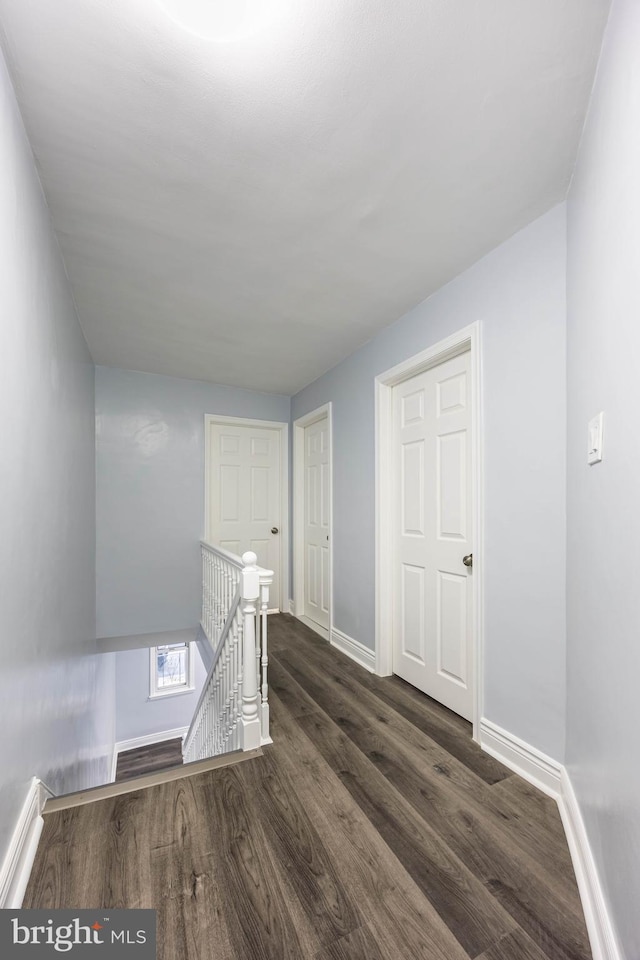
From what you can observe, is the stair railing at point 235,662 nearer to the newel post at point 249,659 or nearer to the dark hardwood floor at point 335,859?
the newel post at point 249,659

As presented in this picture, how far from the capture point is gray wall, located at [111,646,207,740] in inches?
200

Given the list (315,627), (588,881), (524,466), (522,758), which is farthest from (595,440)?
(315,627)

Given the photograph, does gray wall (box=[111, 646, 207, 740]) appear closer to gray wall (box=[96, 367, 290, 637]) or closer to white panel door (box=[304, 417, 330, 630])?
gray wall (box=[96, 367, 290, 637])

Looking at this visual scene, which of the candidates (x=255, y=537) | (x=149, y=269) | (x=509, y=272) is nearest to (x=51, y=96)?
(x=149, y=269)

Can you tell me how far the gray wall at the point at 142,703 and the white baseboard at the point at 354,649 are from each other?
2566mm

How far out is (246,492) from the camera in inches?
165

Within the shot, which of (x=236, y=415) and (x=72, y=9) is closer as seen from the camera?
(x=72, y=9)

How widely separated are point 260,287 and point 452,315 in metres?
1.08

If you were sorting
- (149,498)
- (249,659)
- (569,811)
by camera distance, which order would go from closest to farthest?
(569,811)
(249,659)
(149,498)

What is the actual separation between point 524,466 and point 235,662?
1785 millimetres

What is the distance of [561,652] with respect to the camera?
1562mm

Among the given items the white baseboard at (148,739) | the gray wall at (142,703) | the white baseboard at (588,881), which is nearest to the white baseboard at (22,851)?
the white baseboard at (588,881)

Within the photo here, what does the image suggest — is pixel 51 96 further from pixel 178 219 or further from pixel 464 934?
pixel 464 934

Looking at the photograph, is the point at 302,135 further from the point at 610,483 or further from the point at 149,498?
the point at 149,498
